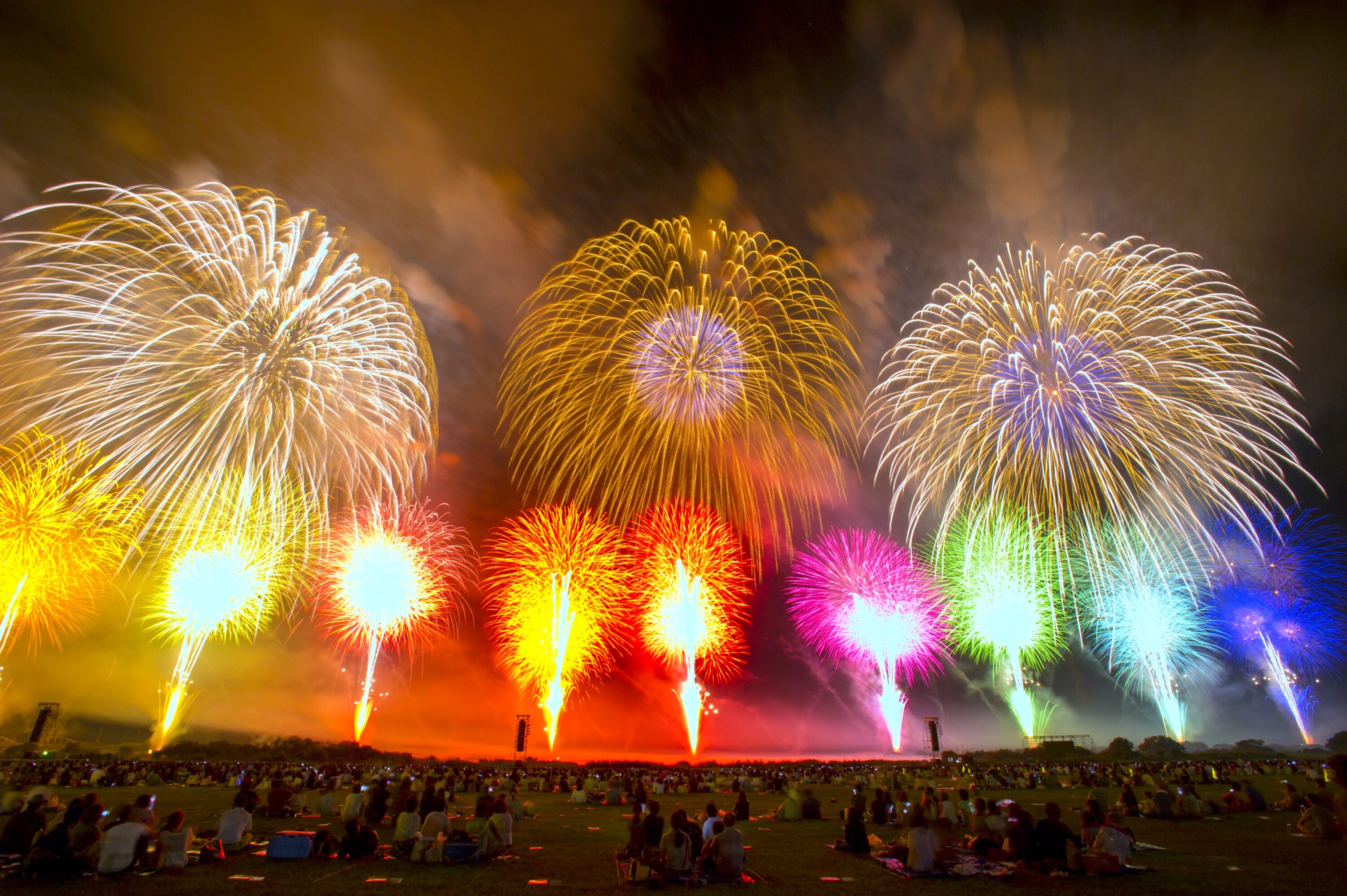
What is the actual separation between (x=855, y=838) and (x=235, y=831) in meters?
15.7

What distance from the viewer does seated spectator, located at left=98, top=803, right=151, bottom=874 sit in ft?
41.6

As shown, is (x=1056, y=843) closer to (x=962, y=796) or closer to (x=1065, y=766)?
(x=962, y=796)

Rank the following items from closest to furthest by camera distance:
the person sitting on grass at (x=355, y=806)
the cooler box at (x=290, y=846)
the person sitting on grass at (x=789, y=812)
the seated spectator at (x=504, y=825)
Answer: the cooler box at (x=290, y=846) < the seated spectator at (x=504, y=825) < the person sitting on grass at (x=355, y=806) < the person sitting on grass at (x=789, y=812)

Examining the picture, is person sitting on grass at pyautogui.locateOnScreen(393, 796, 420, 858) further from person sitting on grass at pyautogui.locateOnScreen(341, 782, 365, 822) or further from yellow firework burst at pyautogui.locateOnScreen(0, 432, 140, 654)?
yellow firework burst at pyautogui.locateOnScreen(0, 432, 140, 654)

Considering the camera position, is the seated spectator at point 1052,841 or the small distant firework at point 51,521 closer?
the seated spectator at point 1052,841

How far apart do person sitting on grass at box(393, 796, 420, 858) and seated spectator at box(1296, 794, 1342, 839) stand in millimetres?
24897

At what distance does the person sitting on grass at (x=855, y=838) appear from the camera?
1733 cm

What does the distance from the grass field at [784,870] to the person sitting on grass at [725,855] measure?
444 mm

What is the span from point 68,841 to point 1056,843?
2038cm

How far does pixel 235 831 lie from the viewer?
52.5 feet

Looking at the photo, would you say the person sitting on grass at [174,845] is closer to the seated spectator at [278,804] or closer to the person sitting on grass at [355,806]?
the person sitting on grass at [355,806]

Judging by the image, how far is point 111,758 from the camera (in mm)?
58250

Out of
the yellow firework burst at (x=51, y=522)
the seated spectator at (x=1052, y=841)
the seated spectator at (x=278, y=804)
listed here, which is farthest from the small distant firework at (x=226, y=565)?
the seated spectator at (x=1052, y=841)

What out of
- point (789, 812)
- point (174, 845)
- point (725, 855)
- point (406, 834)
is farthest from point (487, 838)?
point (789, 812)
